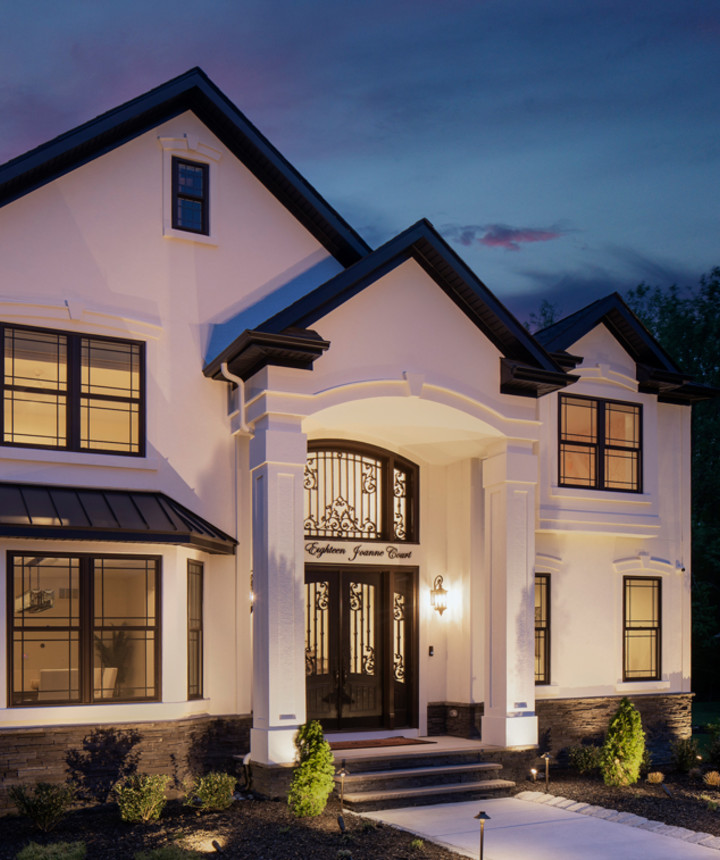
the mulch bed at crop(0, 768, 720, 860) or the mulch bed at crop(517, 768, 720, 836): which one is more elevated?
the mulch bed at crop(0, 768, 720, 860)

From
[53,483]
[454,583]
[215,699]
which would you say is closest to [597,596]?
A: [454,583]

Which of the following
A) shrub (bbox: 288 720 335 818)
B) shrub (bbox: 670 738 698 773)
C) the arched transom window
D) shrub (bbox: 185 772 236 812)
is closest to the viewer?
shrub (bbox: 288 720 335 818)

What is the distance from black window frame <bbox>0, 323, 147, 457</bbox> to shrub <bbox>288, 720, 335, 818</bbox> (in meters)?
4.64

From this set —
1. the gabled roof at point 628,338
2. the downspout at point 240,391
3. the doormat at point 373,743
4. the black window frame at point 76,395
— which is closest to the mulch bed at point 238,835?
the doormat at point 373,743

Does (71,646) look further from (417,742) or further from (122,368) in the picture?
(417,742)

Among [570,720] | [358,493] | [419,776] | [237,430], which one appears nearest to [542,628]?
[570,720]

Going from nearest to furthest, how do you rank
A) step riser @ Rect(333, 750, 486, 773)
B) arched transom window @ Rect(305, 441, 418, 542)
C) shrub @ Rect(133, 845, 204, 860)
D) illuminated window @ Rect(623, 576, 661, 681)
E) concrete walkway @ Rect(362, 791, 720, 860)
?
shrub @ Rect(133, 845, 204, 860) → concrete walkway @ Rect(362, 791, 720, 860) → step riser @ Rect(333, 750, 486, 773) → arched transom window @ Rect(305, 441, 418, 542) → illuminated window @ Rect(623, 576, 661, 681)

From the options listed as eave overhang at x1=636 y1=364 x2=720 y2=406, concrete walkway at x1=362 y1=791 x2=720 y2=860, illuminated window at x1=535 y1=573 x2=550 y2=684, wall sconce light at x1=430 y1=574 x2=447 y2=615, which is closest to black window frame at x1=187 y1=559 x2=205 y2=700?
concrete walkway at x1=362 y1=791 x2=720 y2=860

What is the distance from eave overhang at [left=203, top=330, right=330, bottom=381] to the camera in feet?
41.7

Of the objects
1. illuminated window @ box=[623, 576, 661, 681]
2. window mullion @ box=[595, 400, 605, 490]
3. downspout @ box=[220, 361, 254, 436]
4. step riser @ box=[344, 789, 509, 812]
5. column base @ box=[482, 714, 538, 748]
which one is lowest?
step riser @ box=[344, 789, 509, 812]

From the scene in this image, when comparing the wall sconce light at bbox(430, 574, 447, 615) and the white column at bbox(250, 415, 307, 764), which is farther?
the wall sconce light at bbox(430, 574, 447, 615)

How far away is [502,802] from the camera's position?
43.3 ft

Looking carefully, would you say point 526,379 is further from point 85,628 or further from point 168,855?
point 168,855

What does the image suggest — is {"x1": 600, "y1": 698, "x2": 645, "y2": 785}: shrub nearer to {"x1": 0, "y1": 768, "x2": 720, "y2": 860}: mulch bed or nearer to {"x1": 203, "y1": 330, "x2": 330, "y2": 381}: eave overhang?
{"x1": 0, "y1": 768, "x2": 720, "y2": 860}: mulch bed
